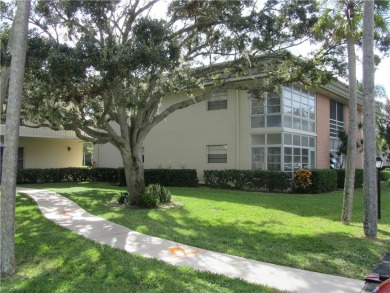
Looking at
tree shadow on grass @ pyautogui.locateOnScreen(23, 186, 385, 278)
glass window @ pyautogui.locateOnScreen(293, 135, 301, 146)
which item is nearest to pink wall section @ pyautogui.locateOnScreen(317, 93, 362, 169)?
glass window @ pyautogui.locateOnScreen(293, 135, 301, 146)

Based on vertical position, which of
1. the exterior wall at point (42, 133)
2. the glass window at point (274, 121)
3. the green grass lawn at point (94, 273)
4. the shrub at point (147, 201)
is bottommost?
the green grass lawn at point (94, 273)

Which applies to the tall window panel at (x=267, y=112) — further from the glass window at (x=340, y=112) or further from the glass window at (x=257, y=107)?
the glass window at (x=340, y=112)

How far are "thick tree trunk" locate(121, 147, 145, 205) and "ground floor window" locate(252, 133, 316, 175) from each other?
8486mm

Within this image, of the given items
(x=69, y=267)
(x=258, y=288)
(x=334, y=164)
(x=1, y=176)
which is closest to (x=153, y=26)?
(x=1, y=176)

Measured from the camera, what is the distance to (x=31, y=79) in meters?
10.6

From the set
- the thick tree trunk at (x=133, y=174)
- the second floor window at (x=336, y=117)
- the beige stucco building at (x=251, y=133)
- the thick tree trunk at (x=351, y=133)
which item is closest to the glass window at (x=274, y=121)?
the beige stucco building at (x=251, y=133)

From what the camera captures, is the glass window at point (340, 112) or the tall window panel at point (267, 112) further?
the glass window at point (340, 112)

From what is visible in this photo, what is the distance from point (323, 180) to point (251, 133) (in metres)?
4.42

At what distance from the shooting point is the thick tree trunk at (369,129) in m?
8.01

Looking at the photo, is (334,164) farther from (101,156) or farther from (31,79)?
(31,79)

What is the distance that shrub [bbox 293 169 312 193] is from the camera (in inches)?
688

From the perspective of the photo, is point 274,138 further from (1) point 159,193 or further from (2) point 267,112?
(1) point 159,193

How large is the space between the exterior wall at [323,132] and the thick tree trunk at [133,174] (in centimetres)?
1343

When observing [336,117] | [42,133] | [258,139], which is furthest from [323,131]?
[42,133]
